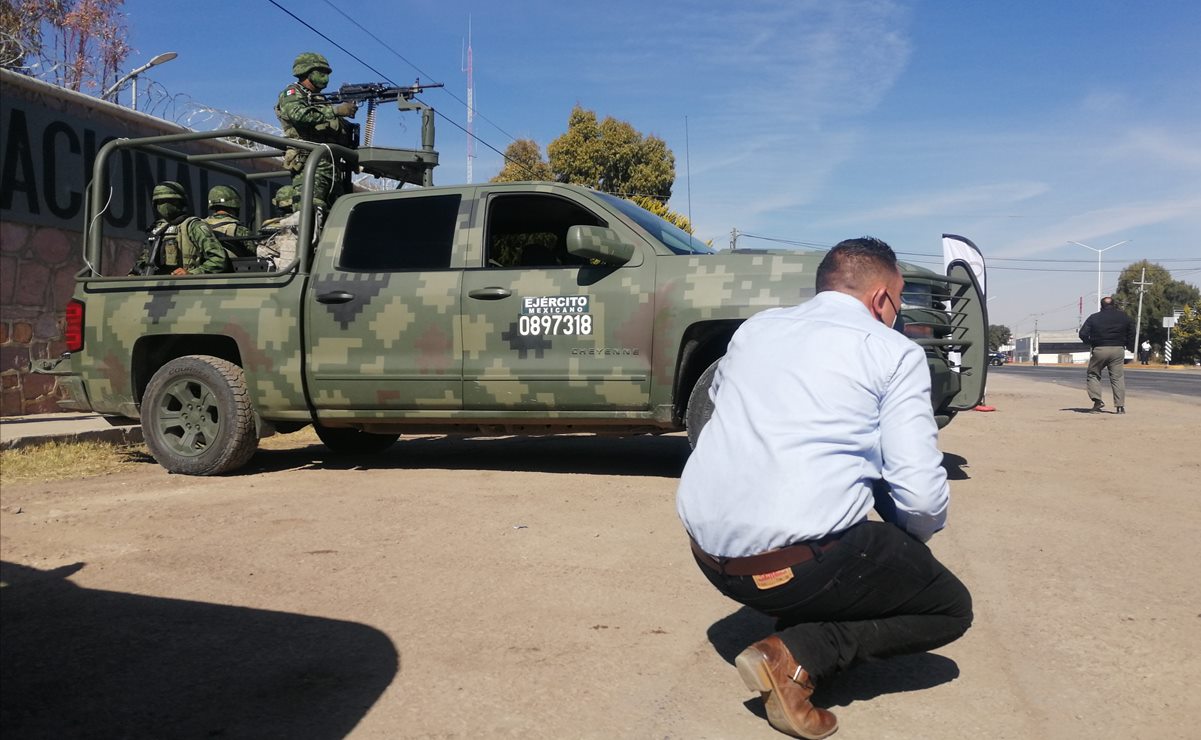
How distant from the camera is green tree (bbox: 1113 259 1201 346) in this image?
272 ft

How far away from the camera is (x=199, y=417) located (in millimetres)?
6332

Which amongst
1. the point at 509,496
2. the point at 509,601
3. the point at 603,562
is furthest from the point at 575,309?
the point at 509,601

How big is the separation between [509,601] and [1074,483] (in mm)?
4457

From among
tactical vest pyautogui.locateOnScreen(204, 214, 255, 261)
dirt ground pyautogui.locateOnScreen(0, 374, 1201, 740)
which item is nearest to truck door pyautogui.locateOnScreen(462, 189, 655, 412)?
dirt ground pyautogui.locateOnScreen(0, 374, 1201, 740)

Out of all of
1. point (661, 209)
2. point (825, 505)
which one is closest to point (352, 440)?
point (825, 505)

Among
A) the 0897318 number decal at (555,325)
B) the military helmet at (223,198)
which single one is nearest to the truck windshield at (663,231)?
the 0897318 number decal at (555,325)

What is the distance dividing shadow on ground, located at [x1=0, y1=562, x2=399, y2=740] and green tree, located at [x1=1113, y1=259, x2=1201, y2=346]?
305ft

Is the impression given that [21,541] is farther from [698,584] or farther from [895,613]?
[895,613]

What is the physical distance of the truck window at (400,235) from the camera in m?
6.07

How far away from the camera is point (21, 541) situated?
14.0 ft

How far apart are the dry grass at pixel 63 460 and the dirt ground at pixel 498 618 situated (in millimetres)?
324

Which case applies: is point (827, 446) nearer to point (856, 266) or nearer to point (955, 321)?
point (856, 266)

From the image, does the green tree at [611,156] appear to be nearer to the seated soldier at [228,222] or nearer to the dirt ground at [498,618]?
the seated soldier at [228,222]

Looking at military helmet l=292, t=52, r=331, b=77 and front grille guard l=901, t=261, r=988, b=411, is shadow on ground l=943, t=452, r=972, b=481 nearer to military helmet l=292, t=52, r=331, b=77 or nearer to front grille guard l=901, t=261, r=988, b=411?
front grille guard l=901, t=261, r=988, b=411
